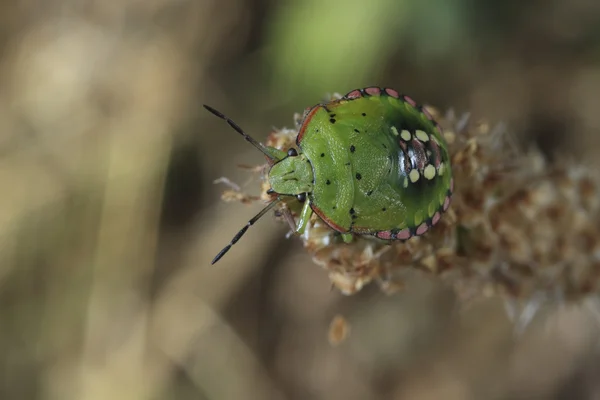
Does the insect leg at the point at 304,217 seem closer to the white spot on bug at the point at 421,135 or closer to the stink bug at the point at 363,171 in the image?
the stink bug at the point at 363,171

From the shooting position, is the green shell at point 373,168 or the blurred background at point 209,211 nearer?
the green shell at point 373,168

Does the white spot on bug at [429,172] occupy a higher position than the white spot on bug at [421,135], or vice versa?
the white spot on bug at [421,135]

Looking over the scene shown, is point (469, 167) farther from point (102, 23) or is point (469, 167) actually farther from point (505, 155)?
point (102, 23)

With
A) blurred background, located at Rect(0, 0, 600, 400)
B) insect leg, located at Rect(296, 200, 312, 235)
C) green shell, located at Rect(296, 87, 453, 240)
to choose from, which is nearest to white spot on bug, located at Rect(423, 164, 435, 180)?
green shell, located at Rect(296, 87, 453, 240)

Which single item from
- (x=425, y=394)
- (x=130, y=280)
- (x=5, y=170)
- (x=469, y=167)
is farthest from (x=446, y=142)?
(x=5, y=170)

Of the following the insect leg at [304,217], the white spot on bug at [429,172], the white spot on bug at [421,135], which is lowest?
the insect leg at [304,217]

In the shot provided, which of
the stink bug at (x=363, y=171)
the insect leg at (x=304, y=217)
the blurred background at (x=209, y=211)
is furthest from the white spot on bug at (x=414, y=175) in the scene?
the blurred background at (x=209, y=211)
